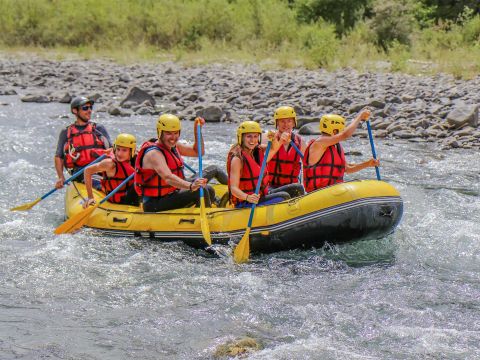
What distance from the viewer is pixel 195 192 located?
762 cm

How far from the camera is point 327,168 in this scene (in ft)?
24.4

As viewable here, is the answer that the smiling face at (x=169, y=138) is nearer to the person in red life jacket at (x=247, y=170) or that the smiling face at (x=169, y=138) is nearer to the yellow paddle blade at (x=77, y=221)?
the person in red life jacket at (x=247, y=170)

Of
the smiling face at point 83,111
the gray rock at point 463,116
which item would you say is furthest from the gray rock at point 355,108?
the smiling face at point 83,111

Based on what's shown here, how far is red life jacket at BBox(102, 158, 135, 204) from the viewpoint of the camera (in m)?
8.22

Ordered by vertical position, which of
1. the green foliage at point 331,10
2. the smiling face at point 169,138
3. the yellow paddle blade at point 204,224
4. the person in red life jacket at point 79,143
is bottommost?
the yellow paddle blade at point 204,224

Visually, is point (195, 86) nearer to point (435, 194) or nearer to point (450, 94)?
point (450, 94)

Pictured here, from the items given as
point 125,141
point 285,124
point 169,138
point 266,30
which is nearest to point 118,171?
point 125,141

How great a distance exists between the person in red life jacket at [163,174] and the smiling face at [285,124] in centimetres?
94

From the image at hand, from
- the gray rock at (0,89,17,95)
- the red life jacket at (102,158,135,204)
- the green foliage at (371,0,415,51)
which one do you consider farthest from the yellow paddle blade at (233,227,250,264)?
the green foliage at (371,0,415,51)

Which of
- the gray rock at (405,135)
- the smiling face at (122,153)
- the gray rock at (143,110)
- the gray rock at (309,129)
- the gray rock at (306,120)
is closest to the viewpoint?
the smiling face at (122,153)

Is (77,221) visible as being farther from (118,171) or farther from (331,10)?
(331,10)

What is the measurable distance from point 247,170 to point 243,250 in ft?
2.76

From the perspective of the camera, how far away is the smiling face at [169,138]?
24.7ft

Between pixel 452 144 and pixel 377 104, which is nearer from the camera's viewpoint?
pixel 452 144
